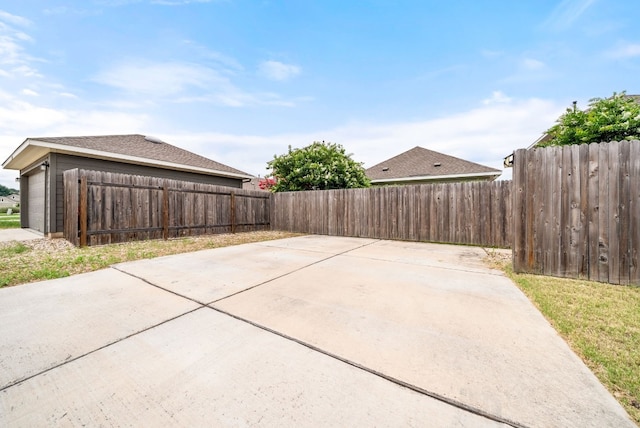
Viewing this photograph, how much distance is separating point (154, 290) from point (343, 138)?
38.8ft

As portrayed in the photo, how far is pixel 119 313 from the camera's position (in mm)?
2297

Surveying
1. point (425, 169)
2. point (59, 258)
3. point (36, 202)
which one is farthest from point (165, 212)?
point (425, 169)

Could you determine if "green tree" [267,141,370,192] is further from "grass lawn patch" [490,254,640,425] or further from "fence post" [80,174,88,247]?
"grass lawn patch" [490,254,640,425]

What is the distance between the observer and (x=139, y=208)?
Result: 7012 millimetres

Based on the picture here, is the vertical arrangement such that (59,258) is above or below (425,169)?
below

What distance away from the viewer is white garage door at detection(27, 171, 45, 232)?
8.55m

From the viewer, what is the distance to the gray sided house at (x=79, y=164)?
24.2 ft

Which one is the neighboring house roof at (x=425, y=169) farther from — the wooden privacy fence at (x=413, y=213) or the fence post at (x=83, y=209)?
the fence post at (x=83, y=209)

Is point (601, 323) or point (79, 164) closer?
point (601, 323)

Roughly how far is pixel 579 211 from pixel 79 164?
1242 cm


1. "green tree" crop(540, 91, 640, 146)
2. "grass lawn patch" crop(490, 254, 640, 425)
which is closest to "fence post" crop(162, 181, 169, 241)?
"grass lawn patch" crop(490, 254, 640, 425)

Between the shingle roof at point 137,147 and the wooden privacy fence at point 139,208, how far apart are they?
1.83 metres

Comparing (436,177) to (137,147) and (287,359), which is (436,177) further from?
(137,147)

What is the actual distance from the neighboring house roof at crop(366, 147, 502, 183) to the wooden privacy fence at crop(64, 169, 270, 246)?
928 centimetres
